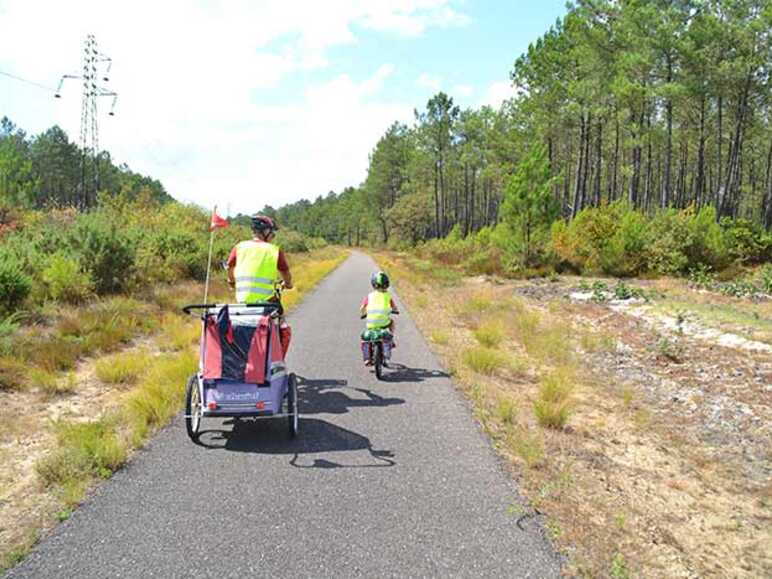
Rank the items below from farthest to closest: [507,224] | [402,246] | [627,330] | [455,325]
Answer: [402,246], [507,224], [455,325], [627,330]

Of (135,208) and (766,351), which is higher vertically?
(135,208)

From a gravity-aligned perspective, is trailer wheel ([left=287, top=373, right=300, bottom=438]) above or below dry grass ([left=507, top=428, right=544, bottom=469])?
above

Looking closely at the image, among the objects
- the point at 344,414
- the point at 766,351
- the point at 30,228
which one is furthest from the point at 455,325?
the point at 30,228

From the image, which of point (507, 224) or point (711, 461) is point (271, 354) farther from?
point (507, 224)

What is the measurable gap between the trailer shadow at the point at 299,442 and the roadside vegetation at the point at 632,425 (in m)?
1.41

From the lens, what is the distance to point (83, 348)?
924 centimetres

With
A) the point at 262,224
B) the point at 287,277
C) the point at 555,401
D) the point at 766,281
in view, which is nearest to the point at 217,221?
the point at 262,224

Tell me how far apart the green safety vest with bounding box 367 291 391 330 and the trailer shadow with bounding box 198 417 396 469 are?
7.82ft

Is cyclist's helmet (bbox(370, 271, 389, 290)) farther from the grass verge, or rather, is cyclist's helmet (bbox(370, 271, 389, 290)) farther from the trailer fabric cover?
the trailer fabric cover

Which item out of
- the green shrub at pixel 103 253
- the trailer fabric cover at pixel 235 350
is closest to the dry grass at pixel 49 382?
the trailer fabric cover at pixel 235 350

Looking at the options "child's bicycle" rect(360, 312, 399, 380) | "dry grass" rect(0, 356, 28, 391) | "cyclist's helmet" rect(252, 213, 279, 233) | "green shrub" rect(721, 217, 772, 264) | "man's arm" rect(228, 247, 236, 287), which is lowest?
"dry grass" rect(0, 356, 28, 391)

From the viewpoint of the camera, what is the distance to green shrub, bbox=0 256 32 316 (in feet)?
34.3

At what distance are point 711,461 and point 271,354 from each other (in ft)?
15.6

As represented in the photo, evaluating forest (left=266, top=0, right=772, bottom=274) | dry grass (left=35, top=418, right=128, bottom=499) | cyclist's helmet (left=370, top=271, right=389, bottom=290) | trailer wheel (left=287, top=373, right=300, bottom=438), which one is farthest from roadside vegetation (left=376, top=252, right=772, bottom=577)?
forest (left=266, top=0, right=772, bottom=274)
